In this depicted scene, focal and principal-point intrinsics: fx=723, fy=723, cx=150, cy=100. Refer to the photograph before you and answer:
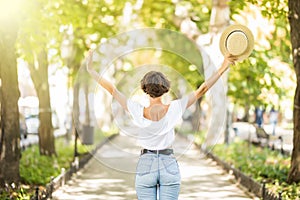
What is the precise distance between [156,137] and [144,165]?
0.27m

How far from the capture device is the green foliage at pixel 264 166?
13.5 meters

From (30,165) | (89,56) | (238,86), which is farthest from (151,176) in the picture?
(238,86)

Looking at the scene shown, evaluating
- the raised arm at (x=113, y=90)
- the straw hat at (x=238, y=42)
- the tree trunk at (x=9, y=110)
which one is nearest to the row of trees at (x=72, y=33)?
the tree trunk at (x=9, y=110)

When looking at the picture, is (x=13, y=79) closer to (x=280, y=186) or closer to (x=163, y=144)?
(x=280, y=186)

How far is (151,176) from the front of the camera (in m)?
6.05

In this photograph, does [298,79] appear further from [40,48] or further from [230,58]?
[230,58]

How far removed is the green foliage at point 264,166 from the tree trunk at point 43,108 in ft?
16.6

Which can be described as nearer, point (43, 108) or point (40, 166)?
point (40, 166)

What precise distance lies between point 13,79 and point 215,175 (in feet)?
22.4

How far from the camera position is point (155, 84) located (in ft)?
19.8

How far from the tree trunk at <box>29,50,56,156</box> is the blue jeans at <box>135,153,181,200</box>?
1409 centimetres

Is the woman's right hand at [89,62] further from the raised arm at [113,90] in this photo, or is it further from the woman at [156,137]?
the woman at [156,137]

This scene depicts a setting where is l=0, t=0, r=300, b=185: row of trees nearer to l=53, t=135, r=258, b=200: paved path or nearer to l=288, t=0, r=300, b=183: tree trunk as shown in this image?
l=288, t=0, r=300, b=183: tree trunk

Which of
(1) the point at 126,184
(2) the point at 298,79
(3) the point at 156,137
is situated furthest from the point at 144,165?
(1) the point at 126,184
